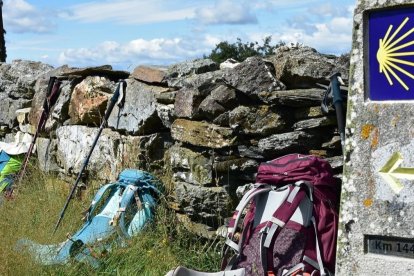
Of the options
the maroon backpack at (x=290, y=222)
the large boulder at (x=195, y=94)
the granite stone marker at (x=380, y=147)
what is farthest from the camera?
the large boulder at (x=195, y=94)

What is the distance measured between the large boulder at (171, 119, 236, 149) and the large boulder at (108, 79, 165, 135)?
0.62 metres

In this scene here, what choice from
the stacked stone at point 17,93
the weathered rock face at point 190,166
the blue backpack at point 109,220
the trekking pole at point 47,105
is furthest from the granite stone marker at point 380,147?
the stacked stone at point 17,93

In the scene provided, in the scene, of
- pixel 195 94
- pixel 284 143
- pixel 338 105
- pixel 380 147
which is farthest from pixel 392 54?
pixel 195 94

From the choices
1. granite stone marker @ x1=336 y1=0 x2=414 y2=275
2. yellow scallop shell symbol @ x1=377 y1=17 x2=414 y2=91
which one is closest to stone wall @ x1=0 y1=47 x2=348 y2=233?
granite stone marker @ x1=336 y1=0 x2=414 y2=275

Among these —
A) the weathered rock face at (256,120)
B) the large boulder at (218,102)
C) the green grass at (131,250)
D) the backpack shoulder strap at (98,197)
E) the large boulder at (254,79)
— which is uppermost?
the large boulder at (254,79)

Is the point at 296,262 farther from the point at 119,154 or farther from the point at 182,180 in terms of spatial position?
the point at 119,154

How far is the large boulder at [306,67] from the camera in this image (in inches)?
181

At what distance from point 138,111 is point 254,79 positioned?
1744mm

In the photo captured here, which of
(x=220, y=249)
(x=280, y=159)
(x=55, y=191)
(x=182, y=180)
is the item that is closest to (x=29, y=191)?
(x=55, y=191)

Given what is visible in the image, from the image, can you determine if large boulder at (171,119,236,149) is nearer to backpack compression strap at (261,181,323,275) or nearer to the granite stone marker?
backpack compression strap at (261,181,323,275)

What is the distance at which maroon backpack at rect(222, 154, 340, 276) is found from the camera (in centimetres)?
397

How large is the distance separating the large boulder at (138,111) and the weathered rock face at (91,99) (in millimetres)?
386

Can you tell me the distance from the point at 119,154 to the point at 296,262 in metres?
2.89

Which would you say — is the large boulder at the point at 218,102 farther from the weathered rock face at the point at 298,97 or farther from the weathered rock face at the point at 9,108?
the weathered rock face at the point at 9,108
